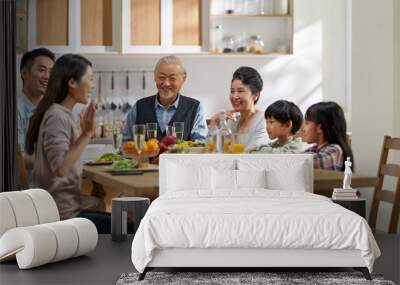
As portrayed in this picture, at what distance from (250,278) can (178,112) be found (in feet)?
8.76

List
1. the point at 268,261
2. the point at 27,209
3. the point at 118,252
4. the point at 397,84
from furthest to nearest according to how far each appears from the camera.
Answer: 1. the point at 397,84
2. the point at 118,252
3. the point at 27,209
4. the point at 268,261

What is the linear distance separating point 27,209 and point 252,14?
9.56 feet

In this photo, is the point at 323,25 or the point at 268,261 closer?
the point at 268,261

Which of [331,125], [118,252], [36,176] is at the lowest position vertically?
[118,252]

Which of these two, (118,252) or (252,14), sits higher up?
(252,14)

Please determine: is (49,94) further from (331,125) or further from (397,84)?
(397,84)

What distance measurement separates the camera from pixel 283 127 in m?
7.64

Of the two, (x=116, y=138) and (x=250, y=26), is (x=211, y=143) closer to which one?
(x=116, y=138)

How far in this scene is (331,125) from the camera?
766cm

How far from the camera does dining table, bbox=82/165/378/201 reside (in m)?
7.20

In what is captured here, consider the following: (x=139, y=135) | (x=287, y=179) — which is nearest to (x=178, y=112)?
(x=139, y=135)

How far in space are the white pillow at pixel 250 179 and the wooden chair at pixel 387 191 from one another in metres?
1.30

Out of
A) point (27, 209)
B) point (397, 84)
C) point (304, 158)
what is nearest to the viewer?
point (27, 209)

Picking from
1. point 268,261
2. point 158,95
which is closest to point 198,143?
point 158,95
